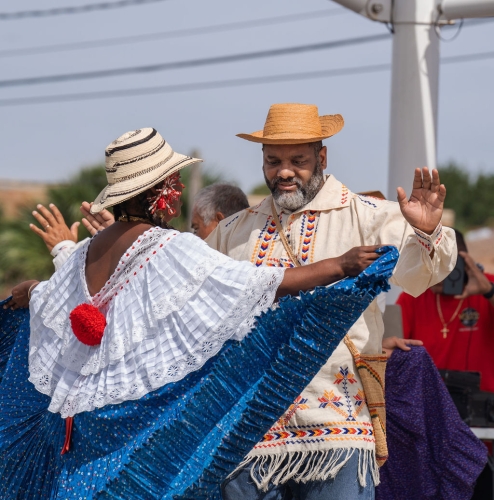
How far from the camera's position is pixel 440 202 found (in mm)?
3566

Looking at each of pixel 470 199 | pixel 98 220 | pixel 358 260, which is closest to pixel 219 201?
pixel 98 220

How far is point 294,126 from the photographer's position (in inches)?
161

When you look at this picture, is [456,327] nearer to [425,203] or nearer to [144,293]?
[425,203]

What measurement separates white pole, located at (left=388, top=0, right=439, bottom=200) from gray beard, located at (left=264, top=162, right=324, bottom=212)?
2.08 meters

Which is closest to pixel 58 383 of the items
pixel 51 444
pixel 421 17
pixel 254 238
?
pixel 51 444

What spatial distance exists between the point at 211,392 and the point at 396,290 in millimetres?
2904

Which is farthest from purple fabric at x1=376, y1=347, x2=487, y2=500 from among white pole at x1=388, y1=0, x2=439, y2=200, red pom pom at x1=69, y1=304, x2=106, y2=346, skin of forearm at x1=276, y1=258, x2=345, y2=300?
white pole at x1=388, y1=0, x2=439, y2=200

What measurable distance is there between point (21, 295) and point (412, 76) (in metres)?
3.19

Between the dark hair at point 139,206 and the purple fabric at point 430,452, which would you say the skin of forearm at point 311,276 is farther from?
the purple fabric at point 430,452

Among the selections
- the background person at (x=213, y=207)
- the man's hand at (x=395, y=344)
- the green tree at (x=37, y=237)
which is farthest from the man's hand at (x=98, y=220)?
the green tree at (x=37, y=237)

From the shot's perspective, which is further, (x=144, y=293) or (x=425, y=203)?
(x=425, y=203)

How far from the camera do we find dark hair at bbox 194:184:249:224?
5.11 m

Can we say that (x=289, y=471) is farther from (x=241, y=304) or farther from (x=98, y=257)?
(x=98, y=257)

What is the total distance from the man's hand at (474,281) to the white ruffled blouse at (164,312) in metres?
A: 2.59
